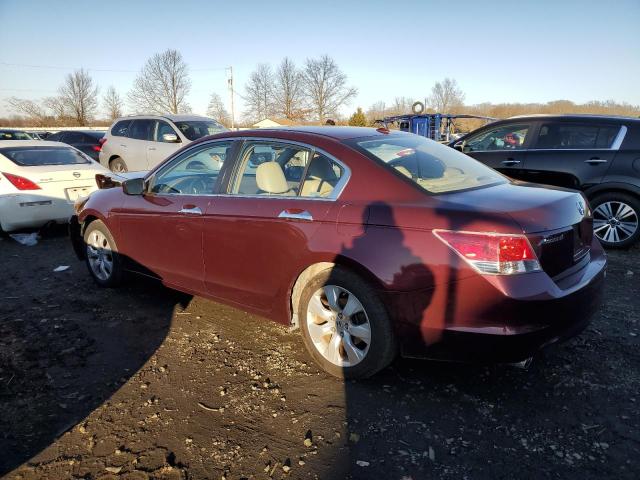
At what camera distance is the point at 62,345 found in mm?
3693

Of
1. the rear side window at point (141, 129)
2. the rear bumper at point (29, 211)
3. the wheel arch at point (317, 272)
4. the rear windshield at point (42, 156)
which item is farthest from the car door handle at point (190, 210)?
the rear side window at point (141, 129)

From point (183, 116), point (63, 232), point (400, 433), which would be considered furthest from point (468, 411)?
point (183, 116)

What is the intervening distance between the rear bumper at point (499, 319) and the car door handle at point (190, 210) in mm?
1901

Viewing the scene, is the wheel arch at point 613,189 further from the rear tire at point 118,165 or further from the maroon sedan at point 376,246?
the rear tire at point 118,165

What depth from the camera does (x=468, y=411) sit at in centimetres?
277

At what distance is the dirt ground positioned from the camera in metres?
2.35

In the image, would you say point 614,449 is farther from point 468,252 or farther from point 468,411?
point 468,252

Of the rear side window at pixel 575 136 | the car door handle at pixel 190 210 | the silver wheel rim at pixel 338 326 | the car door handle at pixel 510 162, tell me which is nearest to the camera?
the silver wheel rim at pixel 338 326

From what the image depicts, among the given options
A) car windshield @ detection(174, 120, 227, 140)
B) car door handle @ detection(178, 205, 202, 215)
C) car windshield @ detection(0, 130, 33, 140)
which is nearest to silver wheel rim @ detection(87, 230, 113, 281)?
car door handle @ detection(178, 205, 202, 215)

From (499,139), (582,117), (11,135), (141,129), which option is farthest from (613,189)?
(11,135)

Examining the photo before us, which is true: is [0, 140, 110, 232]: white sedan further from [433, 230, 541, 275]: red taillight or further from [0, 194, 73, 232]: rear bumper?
[433, 230, 541, 275]: red taillight

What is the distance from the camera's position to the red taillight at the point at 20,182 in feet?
22.3

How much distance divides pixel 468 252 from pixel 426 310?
1.35ft

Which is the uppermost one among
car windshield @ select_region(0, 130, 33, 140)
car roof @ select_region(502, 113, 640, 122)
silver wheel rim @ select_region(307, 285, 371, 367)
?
car roof @ select_region(502, 113, 640, 122)
